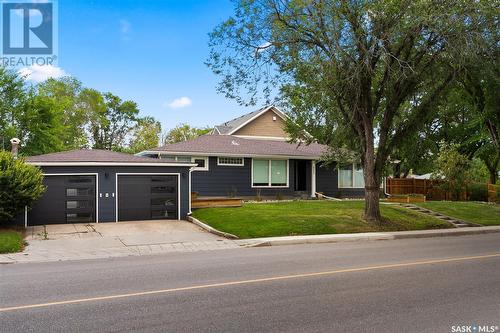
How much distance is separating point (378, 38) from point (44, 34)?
12.8 metres

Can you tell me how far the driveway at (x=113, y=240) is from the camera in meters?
12.6

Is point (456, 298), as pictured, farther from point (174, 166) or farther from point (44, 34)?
point (44, 34)

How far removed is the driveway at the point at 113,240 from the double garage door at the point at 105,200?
0.65 m

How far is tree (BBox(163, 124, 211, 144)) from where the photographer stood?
63094 millimetres

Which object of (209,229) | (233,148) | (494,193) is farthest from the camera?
(494,193)

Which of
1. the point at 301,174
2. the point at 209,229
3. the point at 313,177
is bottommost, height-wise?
the point at 209,229

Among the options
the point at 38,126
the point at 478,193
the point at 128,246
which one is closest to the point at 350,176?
the point at 478,193

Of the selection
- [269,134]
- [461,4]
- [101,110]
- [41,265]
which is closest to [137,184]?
[41,265]

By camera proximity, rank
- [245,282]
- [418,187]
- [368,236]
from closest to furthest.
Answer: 1. [245,282]
2. [368,236]
3. [418,187]

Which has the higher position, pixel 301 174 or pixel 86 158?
pixel 86 158

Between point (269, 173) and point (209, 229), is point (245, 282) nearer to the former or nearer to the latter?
point (209, 229)

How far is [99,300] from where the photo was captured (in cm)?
687

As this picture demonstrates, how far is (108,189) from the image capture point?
18797 mm

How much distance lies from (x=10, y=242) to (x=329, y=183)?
20638 millimetres
